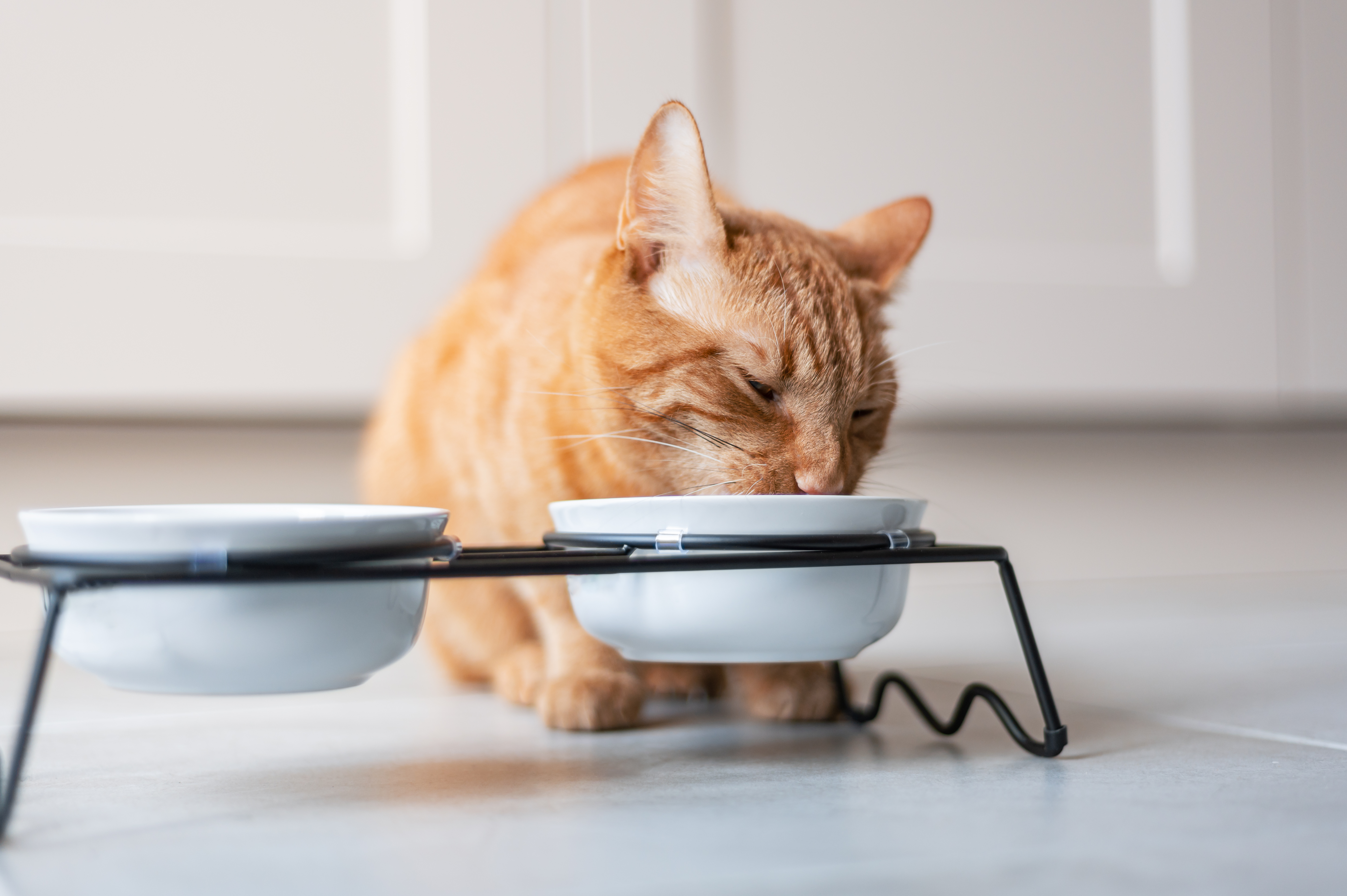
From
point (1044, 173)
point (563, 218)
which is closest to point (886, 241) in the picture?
point (563, 218)

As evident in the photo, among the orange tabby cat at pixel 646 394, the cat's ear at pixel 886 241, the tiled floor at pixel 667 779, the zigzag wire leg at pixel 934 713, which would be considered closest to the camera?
the tiled floor at pixel 667 779

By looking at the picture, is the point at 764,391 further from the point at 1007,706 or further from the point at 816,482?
the point at 1007,706

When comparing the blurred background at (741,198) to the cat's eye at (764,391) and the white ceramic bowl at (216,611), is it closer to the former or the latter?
the cat's eye at (764,391)

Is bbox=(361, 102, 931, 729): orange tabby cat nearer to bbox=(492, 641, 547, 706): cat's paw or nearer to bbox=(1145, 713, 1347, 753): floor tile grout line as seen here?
bbox=(492, 641, 547, 706): cat's paw

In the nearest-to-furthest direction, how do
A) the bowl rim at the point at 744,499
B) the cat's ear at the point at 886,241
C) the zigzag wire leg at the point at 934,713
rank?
1. the bowl rim at the point at 744,499
2. the zigzag wire leg at the point at 934,713
3. the cat's ear at the point at 886,241

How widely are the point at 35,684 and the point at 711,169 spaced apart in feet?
3.82

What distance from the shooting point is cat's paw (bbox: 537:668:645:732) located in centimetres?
89

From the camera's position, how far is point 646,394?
0.89m

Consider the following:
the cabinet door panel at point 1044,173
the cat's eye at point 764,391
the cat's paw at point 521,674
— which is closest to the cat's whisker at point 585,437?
the cat's eye at point 764,391

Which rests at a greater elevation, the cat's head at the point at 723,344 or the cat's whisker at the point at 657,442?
the cat's head at the point at 723,344

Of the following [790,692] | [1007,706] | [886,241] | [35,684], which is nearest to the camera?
[35,684]

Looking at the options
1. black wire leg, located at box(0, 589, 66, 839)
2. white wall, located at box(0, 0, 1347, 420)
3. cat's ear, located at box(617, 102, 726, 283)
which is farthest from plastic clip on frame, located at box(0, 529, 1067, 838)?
white wall, located at box(0, 0, 1347, 420)

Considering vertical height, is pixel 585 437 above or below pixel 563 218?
below

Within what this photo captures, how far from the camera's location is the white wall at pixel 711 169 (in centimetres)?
129
